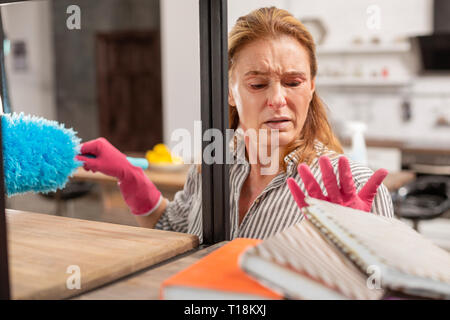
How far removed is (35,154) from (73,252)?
173mm

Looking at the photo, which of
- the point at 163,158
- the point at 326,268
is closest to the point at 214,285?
the point at 326,268

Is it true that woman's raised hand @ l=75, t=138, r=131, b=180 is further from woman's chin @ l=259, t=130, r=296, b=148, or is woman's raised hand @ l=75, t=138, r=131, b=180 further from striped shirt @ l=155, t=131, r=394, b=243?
woman's chin @ l=259, t=130, r=296, b=148

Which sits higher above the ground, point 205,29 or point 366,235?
point 205,29

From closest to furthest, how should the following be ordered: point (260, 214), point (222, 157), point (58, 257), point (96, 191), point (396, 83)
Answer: point (58, 257)
point (222, 157)
point (260, 214)
point (396, 83)
point (96, 191)

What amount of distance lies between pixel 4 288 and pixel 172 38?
438 cm

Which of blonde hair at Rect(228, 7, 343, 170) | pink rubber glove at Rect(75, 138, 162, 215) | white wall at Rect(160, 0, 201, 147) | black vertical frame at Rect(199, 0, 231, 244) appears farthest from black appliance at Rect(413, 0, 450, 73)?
black vertical frame at Rect(199, 0, 231, 244)

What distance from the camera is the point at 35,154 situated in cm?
69

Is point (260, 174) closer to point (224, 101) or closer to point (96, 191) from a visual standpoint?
point (224, 101)

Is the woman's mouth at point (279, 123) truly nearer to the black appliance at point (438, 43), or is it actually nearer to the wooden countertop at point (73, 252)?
the wooden countertop at point (73, 252)

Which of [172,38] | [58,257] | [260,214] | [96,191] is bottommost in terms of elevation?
[96,191]

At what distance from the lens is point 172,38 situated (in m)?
4.64

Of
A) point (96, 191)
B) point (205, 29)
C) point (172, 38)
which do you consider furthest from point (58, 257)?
point (96, 191)

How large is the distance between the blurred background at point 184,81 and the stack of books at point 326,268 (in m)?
1.89

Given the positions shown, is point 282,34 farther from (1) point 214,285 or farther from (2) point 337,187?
(1) point 214,285
